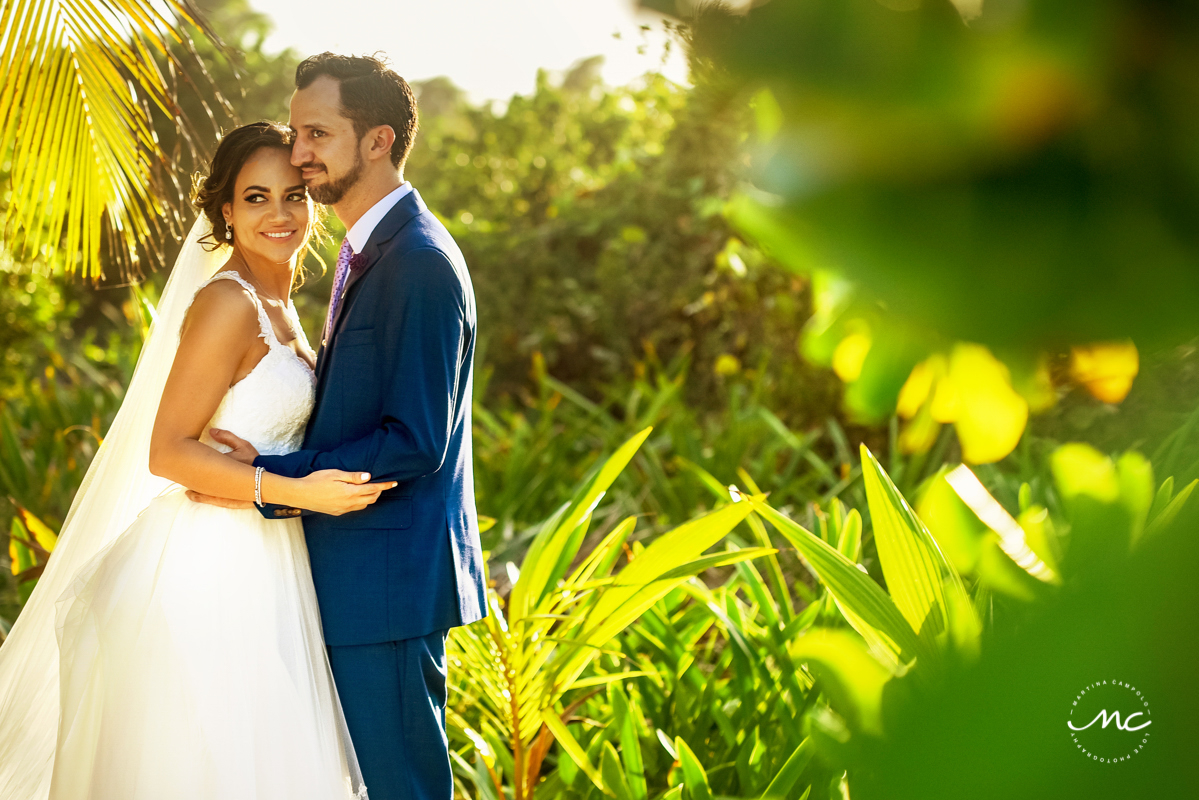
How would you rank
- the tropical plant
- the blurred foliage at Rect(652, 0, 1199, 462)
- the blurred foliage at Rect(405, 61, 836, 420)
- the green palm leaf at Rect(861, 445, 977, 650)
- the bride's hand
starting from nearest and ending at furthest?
the blurred foliage at Rect(652, 0, 1199, 462) → the green palm leaf at Rect(861, 445, 977, 650) → the bride's hand → the tropical plant → the blurred foliage at Rect(405, 61, 836, 420)

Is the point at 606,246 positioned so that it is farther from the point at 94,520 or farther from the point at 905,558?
the point at 905,558

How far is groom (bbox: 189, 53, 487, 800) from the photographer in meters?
1.74

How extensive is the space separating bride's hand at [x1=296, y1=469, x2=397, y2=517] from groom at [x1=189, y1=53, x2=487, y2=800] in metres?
0.03

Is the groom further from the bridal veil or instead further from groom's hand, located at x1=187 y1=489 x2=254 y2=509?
the bridal veil

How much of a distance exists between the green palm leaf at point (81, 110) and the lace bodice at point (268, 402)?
0.75 m

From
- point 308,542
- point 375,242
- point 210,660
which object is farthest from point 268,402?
point 210,660

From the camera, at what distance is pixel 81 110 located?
2.42 metres

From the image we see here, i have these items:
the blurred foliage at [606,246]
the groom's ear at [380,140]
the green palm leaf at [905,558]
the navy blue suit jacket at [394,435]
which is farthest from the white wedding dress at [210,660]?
the blurred foliage at [606,246]

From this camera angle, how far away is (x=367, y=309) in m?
1.77

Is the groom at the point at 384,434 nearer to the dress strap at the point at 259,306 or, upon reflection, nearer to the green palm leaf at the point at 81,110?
the dress strap at the point at 259,306

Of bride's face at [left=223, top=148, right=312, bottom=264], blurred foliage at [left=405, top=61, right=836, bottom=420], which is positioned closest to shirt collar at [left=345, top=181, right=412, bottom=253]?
bride's face at [left=223, top=148, right=312, bottom=264]

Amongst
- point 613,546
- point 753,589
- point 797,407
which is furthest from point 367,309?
point 797,407

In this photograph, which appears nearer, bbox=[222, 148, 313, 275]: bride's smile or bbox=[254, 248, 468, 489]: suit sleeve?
bbox=[254, 248, 468, 489]: suit sleeve

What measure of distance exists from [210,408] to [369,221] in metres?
0.55
